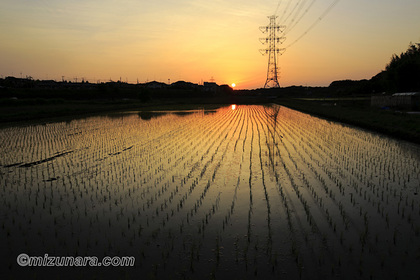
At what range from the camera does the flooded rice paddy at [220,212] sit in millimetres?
3402

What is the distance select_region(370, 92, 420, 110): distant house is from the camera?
2219 centimetres

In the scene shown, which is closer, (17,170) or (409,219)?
(409,219)

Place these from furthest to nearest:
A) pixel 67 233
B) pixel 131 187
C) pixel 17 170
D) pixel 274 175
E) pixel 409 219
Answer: pixel 17 170 → pixel 274 175 → pixel 131 187 → pixel 409 219 → pixel 67 233

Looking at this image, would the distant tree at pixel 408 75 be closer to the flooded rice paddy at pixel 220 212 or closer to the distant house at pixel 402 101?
the distant house at pixel 402 101

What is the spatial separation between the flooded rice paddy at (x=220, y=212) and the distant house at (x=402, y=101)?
49.5 feet

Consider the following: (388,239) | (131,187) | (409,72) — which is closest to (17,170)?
(131,187)

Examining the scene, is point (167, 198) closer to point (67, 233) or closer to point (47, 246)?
point (67, 233)

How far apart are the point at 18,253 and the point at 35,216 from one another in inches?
51.6

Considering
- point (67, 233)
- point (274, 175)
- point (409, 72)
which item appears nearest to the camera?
point (67, 233)

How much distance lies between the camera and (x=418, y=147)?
10.5 m

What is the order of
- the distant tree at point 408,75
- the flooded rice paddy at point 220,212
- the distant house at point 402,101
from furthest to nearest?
the distant tree at point 408,75 < the distant house at point 402,101 < the flooded rice paddy at point 220,212

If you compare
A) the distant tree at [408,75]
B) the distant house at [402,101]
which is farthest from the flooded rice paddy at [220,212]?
the distant tree at [408,75]

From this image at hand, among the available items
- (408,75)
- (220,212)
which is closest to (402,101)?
(408,75)

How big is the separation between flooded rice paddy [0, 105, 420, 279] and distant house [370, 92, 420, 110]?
1510 centimetres
